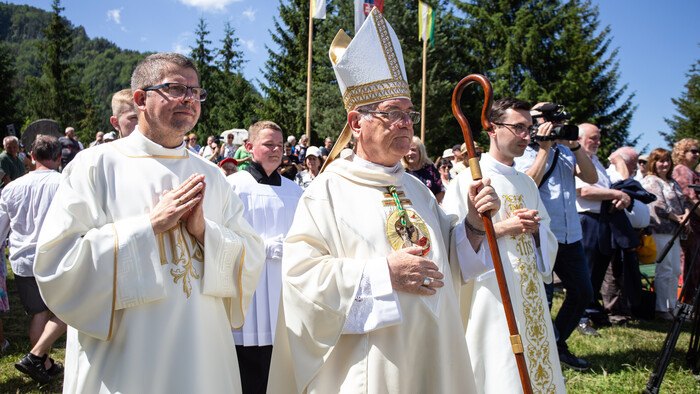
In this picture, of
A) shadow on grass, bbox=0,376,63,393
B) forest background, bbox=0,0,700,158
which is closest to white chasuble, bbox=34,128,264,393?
shadow on grass, bbox=0,376,63,393

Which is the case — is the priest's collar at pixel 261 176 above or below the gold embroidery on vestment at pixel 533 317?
above

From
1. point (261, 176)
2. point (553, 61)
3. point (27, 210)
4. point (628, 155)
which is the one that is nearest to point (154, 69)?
point (261, 176)

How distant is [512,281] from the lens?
11.7ft

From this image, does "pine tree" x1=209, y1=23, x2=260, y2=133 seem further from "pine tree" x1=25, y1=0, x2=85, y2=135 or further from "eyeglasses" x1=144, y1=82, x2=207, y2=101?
"eyeglasses" x1=144, y1=82, x2=207, y2=101

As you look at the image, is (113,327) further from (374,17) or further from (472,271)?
(374,17)

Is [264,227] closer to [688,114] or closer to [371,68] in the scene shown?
[371,68]

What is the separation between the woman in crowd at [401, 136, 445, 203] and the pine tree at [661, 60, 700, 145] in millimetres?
34887

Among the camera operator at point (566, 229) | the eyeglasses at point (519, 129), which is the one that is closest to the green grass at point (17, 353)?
the eyeglasses at point (519, 129)

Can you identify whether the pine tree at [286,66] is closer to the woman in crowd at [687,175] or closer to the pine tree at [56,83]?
the pine tree at [56,83]

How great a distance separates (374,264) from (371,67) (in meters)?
1.04

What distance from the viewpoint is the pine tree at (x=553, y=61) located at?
27797mm

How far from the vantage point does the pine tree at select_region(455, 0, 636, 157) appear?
27797mm

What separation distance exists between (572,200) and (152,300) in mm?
4163

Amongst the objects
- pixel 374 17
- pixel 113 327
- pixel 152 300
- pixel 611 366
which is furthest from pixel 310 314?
pixel 611 366
